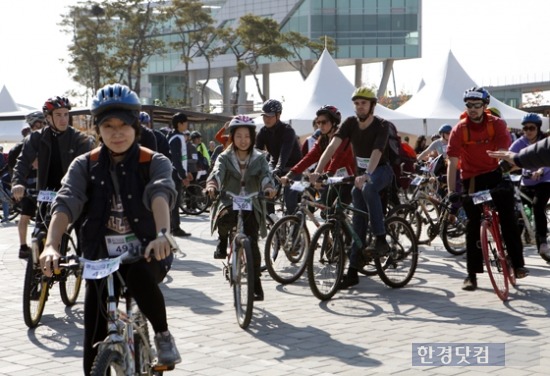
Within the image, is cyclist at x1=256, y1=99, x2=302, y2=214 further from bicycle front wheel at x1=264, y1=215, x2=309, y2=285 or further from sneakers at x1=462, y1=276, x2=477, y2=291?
sneakers at x1=462, y1=276, x2=477, y2=291

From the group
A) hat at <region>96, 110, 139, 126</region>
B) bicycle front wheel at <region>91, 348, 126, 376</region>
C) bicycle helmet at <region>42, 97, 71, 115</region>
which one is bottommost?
bicycle front wheel at <region>91, 348, 126, 376</region>

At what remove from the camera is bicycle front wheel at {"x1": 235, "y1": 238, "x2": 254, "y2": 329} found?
24.1 ft

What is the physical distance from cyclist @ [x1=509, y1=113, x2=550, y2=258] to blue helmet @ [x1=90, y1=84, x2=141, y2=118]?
725cm

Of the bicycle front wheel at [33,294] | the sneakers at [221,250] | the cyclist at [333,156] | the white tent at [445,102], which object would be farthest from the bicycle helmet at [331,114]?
the white tent at [445,102]

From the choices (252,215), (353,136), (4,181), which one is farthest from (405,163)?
(4,181)

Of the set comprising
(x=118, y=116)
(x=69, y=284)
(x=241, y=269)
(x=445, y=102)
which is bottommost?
(x=69, y=284)

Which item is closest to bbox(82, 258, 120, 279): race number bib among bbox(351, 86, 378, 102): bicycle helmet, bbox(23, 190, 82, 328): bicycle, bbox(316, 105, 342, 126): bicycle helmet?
bbox(23, 190, 82, 328): bicycle

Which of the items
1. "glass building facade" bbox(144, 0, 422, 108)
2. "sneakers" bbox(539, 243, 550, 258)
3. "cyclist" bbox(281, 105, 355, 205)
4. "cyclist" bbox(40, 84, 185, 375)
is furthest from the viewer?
"glass building facade" bbox(144, 0, 422, 108)

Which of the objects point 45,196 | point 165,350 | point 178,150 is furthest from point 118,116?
point 178,150

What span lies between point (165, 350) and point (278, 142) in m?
7.03

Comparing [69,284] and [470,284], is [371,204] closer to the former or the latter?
[470,284]

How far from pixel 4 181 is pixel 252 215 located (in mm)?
13849

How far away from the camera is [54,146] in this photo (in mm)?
8328

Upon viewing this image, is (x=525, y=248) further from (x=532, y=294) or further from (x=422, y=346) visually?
(x=422, y=346)
